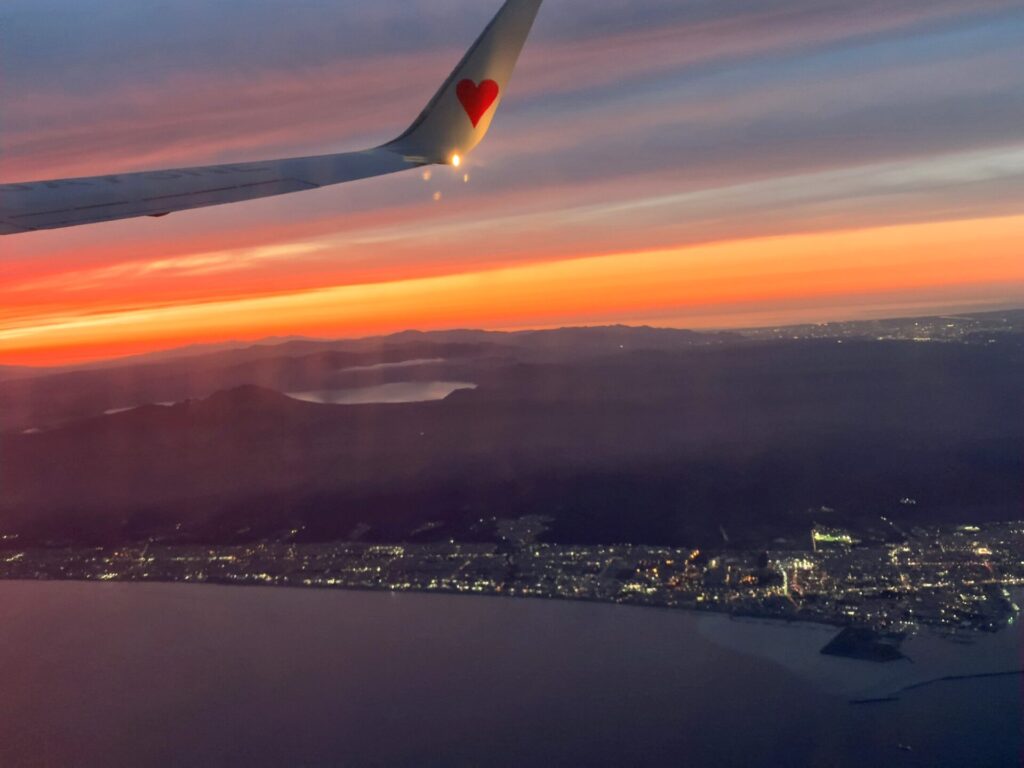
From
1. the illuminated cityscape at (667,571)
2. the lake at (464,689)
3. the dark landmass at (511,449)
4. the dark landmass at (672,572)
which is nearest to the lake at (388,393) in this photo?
the dark landmass at (511,449)

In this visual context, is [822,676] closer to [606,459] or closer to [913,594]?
[913,594]

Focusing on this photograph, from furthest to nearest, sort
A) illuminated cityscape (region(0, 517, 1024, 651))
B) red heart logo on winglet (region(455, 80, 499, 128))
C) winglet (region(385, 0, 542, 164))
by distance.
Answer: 1. illuminated cityscape (region(0, 517, 1024, 651))
2. red heart logo on winglet (region(455, 80, 499, 128))
3. winglet (region(385, 0, 542, 164))

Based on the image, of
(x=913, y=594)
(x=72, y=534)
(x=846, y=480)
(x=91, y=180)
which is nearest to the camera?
(x=91, y=180)

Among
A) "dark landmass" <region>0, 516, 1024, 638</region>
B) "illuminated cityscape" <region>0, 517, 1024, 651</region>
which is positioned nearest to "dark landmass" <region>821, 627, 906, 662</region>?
"dark landmass" <region>0, 516, 1024, 638</region>

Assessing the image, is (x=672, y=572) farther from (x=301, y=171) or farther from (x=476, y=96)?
(x=301, y=171)

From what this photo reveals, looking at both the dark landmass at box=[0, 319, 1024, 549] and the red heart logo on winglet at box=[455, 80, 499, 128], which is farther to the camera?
the dark landmass at box=[0, 319, 1024, 549]

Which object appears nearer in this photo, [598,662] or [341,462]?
[598,662]

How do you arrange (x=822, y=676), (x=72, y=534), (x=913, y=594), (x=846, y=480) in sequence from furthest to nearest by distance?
1. (x=846, y=480)
2. (x=72, y=534)
3. (x=913, y=594)
4. (x=822, y=676)

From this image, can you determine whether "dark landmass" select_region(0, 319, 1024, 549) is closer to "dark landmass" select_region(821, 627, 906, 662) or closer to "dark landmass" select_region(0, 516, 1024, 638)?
"dark landmass" select_region(0, 516, 1024, 638)

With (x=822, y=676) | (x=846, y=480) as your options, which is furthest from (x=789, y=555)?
(x=846, y=480)
